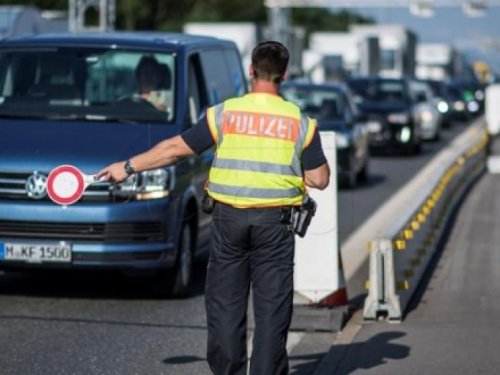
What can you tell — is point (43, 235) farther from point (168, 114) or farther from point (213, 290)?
point (213, 290)

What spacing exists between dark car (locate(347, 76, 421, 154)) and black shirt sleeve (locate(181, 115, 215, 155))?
27.0m

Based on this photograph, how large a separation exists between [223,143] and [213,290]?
695 millimetres

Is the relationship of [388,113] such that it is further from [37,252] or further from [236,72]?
[37,252]

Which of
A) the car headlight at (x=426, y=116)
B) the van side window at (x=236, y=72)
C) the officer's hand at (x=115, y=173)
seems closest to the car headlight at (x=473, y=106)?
the car headlight at (x=426, y=116)

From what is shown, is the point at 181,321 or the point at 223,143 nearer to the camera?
the point at 223,143

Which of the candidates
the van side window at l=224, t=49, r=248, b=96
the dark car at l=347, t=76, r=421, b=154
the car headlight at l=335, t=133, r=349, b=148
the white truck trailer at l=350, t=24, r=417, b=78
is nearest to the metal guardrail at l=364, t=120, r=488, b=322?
the van side window at l=224, t=49, r=248, b=96

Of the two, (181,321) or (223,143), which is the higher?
(223,143)

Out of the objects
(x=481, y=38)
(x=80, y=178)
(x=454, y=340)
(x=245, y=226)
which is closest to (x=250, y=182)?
(x=245, y=226)

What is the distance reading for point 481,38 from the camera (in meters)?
188

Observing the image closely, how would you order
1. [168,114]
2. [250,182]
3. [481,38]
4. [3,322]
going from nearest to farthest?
[250,182] → [3,322] → [168,114] → [481,38]

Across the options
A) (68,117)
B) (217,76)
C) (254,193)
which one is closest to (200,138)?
(254,193)

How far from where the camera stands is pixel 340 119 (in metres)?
26.0

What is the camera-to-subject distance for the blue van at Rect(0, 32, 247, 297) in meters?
11.5

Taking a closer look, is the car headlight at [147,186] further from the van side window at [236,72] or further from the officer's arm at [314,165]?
the officer's arm at [314,165]
